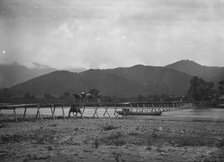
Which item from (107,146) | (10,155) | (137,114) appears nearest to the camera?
(10,155)

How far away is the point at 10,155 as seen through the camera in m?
12.6

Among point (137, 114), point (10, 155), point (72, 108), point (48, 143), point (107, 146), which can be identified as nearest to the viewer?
point (10, 155)

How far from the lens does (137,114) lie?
69.6m

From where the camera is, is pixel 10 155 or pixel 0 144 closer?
pixel 10 155

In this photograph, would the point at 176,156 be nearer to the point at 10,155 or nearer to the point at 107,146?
the point at 107,146

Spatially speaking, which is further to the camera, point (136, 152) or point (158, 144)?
point (158, 144)

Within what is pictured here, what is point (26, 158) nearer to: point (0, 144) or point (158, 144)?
point (0, 144)

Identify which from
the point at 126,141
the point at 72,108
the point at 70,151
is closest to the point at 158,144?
the point at 126,141

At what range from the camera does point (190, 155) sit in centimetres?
1275

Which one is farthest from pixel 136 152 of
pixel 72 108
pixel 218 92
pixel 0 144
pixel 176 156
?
pixel 218 92

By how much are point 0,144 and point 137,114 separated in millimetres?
55777

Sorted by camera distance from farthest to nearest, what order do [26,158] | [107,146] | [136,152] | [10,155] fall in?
[107,146], [136,152], [10,155], [26,158]

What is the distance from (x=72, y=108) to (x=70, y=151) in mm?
38410

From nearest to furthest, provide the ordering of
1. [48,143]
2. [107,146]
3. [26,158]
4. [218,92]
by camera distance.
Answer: [26,158] → [107,146] → [48,143] → [218,92]
